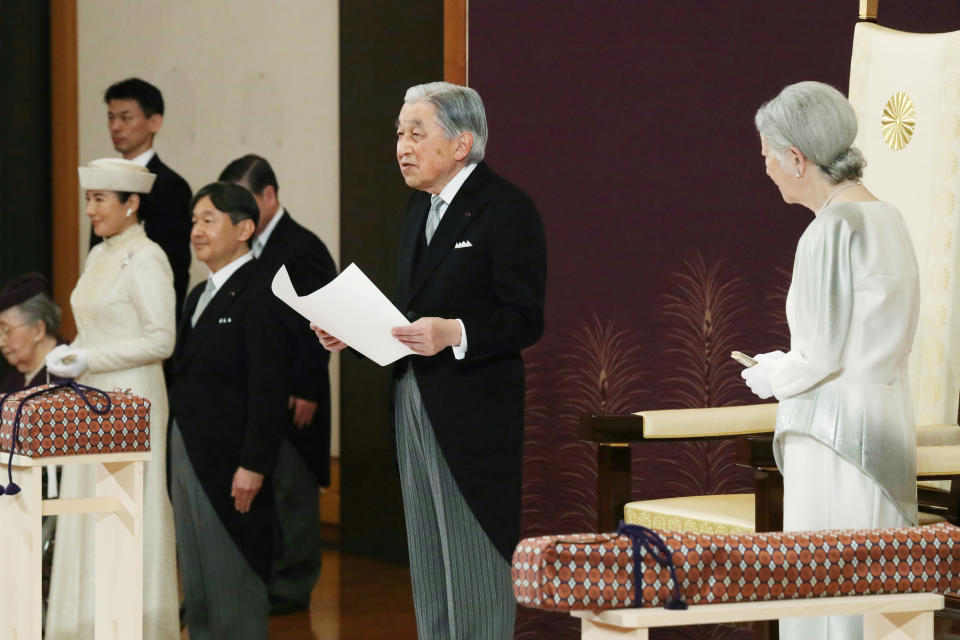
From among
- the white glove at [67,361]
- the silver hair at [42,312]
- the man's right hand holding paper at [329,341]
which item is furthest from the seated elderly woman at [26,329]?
the man's right hand holding paper at [329,341]

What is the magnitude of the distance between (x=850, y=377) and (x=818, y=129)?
42 centimetres

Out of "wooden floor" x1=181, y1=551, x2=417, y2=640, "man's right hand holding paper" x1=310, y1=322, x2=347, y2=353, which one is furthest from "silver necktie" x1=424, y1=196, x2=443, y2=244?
"wooden floor" x1=181, y1=551, x2=417, y2=640

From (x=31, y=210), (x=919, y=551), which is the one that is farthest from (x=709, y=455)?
(x=31, y=210)

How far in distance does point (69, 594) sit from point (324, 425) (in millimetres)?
1354

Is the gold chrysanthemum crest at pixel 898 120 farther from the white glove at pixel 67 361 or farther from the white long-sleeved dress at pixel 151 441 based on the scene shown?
the white glove at pixel 67 361

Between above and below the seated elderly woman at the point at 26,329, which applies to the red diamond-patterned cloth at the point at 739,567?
below

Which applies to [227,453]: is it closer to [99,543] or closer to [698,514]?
[99,543]

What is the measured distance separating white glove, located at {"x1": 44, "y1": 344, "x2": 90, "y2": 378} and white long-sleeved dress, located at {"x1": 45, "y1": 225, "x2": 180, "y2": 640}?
5cm

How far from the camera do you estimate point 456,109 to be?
285cm

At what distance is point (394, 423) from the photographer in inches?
115

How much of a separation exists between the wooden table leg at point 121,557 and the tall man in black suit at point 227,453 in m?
0.63

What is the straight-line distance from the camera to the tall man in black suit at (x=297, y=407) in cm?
508

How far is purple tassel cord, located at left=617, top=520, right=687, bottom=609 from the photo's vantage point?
1844 millimetres

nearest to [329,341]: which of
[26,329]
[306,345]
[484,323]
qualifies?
[484,323]
